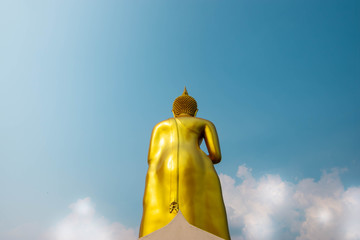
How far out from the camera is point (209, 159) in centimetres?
606

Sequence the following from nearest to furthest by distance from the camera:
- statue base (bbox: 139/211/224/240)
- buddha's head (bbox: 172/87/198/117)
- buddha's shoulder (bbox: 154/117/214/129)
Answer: statue base (bbox: 139/211/224/240), buddha's shoulder (bbox: 154/117/214/129), buddha's head (bbox: 172/87/198/117)

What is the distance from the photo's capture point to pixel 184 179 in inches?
213

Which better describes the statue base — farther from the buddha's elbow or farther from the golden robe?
the buddha's elbow

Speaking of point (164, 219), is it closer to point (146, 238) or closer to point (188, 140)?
point (188, 140)

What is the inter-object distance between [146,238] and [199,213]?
3.03 metres

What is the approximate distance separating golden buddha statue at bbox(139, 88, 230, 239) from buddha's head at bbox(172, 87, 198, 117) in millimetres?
706

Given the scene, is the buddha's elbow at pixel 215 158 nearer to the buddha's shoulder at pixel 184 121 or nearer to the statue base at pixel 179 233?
the buddha's shoulder at pixel 184 121

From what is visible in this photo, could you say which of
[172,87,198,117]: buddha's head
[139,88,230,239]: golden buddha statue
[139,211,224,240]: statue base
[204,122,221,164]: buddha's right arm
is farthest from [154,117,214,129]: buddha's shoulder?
[139,211,224,240]: statue base

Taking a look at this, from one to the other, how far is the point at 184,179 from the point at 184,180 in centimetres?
2

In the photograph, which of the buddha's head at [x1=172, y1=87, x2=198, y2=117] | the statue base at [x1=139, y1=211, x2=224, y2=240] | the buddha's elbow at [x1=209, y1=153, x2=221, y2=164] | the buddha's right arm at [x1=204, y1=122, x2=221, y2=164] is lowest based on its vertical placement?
the statue base at [x1=139, y1=211, x2=224, y2=240]

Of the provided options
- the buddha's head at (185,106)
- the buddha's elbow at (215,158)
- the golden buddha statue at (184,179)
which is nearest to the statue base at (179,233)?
the golden buddha statue at (184,179)

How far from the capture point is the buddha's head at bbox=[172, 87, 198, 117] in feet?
23.6

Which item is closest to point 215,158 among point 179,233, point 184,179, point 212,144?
point 212,144

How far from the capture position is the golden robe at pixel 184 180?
202 inches
